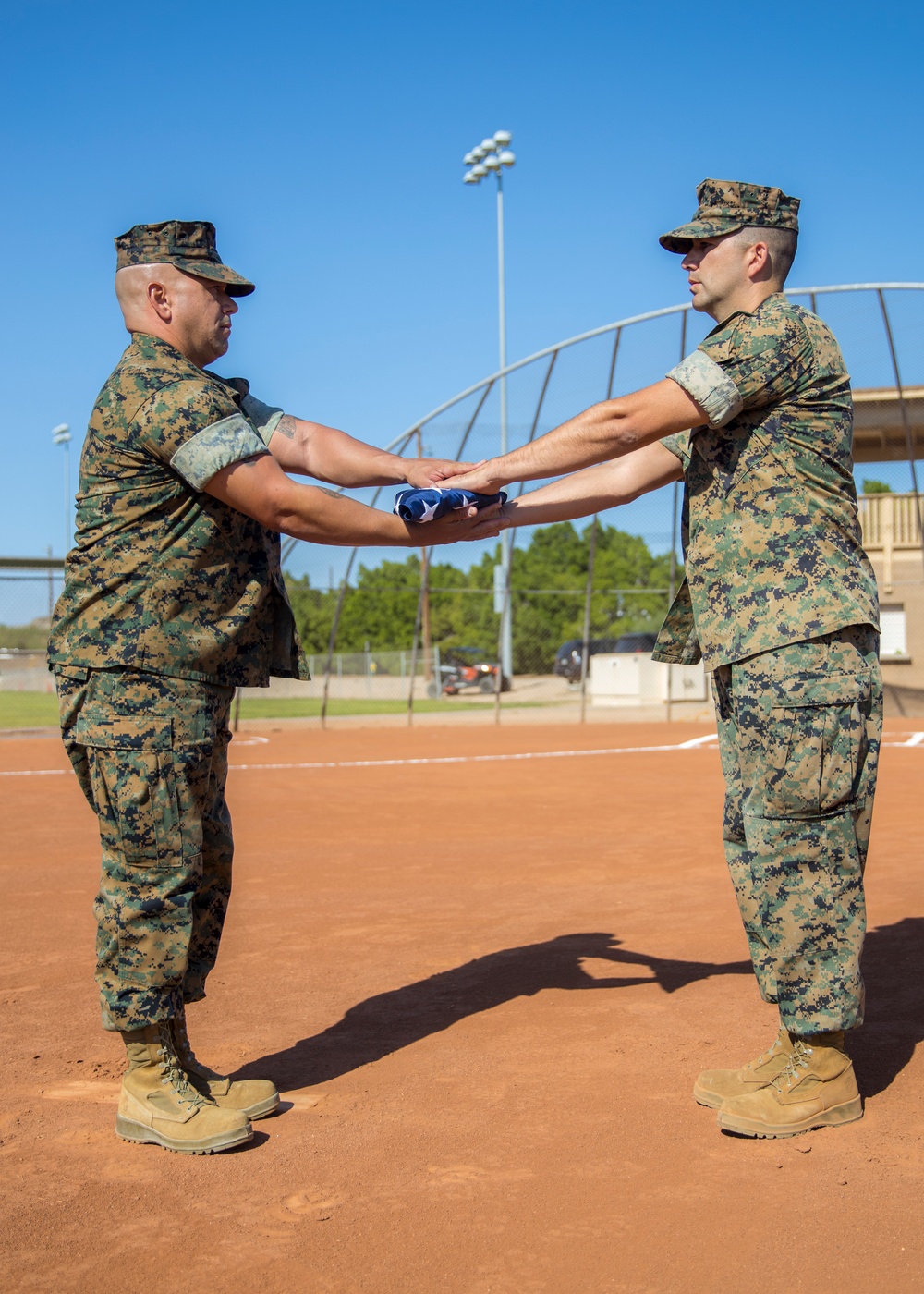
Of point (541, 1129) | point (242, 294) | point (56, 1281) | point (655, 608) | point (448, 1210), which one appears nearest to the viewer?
point (56, 1281)

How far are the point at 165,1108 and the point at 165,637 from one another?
3.83 feet

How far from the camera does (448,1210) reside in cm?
248

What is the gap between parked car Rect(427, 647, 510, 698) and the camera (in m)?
31.9

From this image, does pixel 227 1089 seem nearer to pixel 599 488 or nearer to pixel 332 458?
pixel 332 458

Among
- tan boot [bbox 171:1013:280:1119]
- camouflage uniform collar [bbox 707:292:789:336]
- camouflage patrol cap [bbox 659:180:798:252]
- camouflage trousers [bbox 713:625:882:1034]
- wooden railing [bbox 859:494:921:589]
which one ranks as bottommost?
tan boot [bbox 171:1013:280:1119]

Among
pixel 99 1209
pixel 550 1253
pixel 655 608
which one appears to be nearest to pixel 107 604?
pixel 99 1209

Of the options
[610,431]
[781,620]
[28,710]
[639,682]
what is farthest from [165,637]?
[28,710]

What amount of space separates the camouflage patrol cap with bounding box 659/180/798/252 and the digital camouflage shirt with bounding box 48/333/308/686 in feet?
4.27

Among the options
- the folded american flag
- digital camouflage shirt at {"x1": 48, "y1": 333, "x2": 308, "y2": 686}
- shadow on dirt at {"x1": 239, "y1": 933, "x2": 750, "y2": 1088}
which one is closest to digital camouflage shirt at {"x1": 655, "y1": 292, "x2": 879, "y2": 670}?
the folded american flag

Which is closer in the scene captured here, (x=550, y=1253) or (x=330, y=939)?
(x=550, y=1253)

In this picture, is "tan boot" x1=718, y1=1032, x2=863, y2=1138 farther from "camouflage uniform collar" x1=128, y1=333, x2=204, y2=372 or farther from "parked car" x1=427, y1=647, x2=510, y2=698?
"parked car" x1=427, y1=647, x2=510, y2=698

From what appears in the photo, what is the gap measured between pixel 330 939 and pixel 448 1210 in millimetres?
→ 2503

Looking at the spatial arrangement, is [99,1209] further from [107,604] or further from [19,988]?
[19,988]

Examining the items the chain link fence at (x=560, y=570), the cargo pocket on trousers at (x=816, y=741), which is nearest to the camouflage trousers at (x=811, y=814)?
the cargo pocket on trousers at (x=816, y=741)
